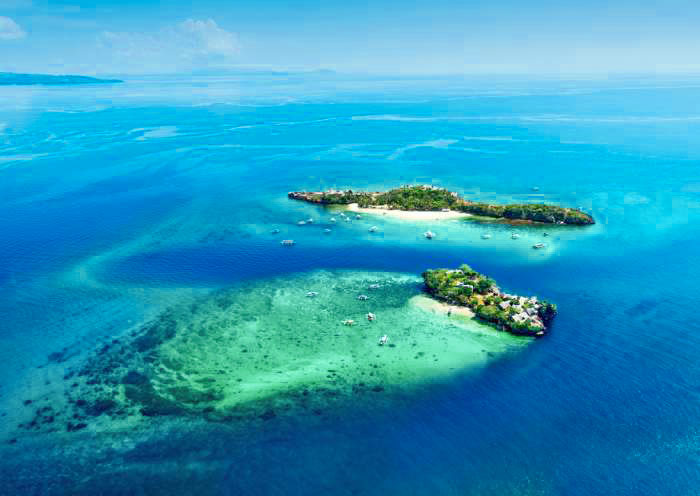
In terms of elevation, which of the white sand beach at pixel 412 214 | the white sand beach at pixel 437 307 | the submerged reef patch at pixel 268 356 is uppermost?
the white sand beach at pixel 412 214

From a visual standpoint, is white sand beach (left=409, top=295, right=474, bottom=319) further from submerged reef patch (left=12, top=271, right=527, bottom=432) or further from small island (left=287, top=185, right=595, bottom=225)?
small island (left=287, top=185, right=595, bottom=225)

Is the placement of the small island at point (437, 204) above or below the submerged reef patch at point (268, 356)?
above

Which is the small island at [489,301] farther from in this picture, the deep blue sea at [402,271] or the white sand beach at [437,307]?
the deep blue sea at [402,271]

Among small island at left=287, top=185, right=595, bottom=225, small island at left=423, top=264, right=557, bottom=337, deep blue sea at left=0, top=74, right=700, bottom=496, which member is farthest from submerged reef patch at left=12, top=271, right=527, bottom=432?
small island at left=287, top=185, right=595, bottom=225

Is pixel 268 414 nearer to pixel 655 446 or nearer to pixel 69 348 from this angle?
pixel 69 348

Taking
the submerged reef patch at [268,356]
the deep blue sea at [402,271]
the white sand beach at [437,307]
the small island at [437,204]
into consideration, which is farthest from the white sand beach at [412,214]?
the white sand beach at [437,307]

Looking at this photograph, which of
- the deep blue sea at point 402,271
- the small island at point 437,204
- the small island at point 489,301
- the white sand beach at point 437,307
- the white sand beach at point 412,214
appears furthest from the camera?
the white sand beach at point 412,214
